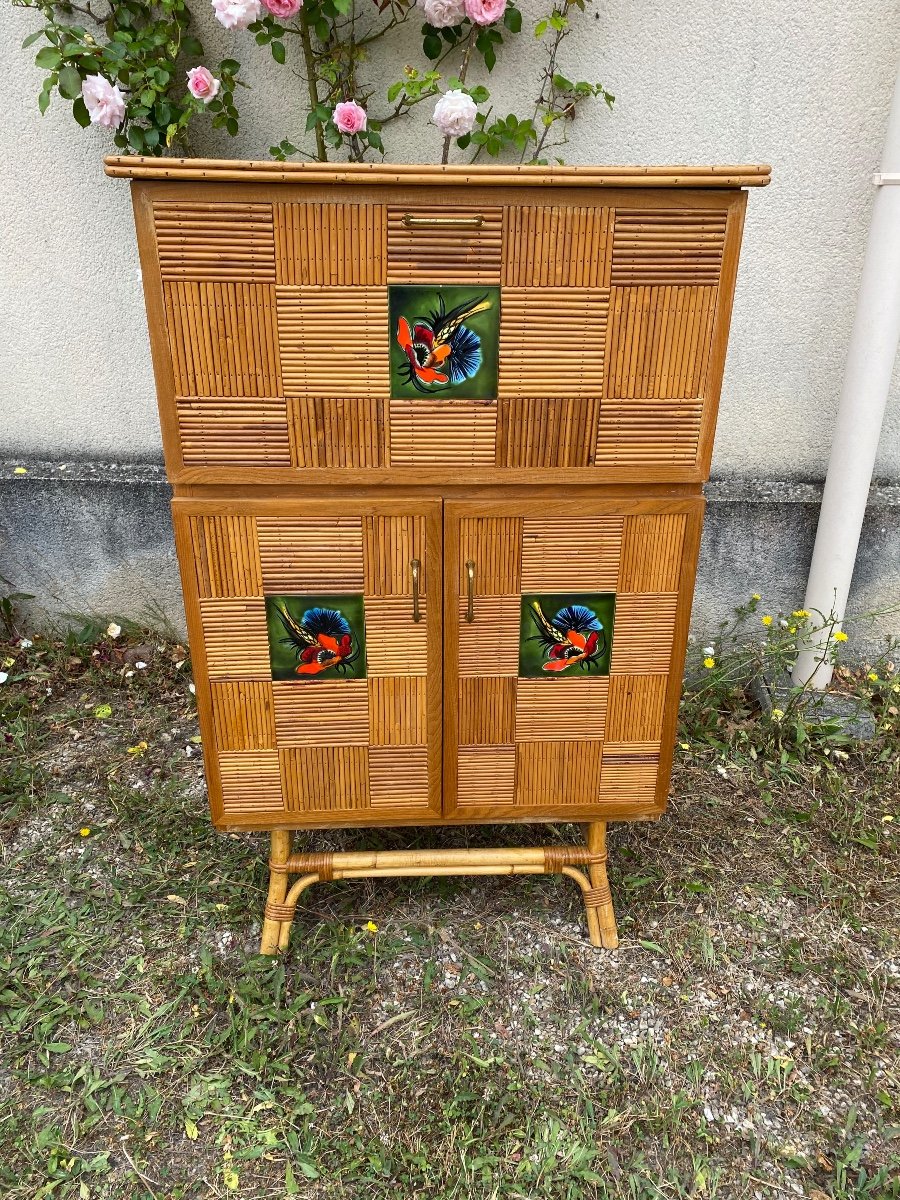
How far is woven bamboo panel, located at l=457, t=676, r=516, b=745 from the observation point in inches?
68.6

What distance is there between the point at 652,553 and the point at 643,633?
17 centimetres

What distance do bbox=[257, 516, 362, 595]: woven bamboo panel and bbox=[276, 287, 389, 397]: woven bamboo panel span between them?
0.79 feet

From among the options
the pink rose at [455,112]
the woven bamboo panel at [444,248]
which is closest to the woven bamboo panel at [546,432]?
the woven bamboo panel at [444,248]

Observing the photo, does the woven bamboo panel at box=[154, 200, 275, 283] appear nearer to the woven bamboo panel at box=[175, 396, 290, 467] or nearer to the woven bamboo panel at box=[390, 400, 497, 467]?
the woven bamboo panel at box=[175, 396, 290, 467]

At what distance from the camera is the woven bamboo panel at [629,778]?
5.99ft

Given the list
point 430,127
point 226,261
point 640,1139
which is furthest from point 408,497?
point 430,127

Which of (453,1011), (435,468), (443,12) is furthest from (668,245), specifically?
(453,1011)

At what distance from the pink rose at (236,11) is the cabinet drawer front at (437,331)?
1.07 m

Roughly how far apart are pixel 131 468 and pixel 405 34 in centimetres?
157

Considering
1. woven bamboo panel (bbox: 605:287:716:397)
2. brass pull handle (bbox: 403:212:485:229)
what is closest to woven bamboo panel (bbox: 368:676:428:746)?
woven bamboo panel (bbox: 605:287:716:397)

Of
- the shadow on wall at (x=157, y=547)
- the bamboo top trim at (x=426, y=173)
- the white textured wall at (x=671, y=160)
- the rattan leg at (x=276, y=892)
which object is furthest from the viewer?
the shadow on wall at (x=157, y=547)

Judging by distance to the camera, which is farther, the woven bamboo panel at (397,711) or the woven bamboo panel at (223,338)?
the woven bamboo panel at (397,711)

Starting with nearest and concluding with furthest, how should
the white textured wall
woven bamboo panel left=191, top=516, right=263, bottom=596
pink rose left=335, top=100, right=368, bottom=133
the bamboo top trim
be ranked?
the bamboo top trim, woven bamboo panel left=191, top=516, right=263, bottom=596, pink rose left=335, top=100, right=368, bottom=133, the white textured wall

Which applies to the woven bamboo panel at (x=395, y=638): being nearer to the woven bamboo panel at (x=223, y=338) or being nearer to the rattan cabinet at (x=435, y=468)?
the rattan cabinet at (x=435, y=468)
